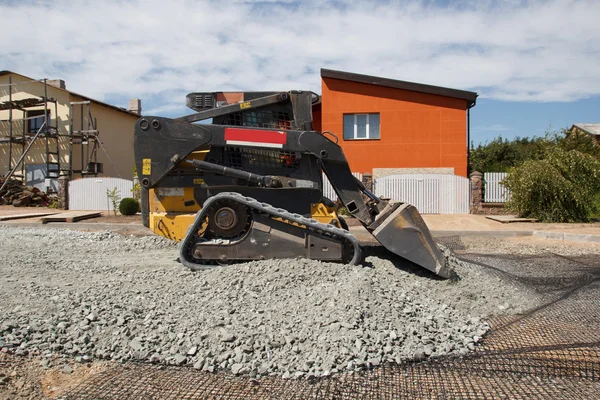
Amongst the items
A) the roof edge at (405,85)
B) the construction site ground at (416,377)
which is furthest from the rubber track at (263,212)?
the roof edge at (405,85)

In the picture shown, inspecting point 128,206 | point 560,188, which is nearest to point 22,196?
point 128,206

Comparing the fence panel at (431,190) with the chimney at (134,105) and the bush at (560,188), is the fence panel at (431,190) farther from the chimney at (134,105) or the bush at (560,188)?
the chimney at (134,105)

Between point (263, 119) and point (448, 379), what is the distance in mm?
4165

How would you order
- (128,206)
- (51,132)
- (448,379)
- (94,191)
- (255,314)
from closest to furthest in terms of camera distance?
(448,379)
(255,314)
(128,206)
(94,191)
(51,132)

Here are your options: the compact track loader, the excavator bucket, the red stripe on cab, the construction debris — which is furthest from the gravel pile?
the construction debris

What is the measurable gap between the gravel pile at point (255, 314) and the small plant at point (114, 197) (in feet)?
39.4

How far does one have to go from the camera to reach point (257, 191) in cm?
589

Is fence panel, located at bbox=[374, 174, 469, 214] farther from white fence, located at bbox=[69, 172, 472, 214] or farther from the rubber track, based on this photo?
the rubber track

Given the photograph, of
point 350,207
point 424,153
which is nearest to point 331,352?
point 350,207

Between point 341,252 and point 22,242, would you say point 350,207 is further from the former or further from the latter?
point 22,242

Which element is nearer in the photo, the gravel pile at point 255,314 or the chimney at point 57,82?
the gravel pile at point 255,314

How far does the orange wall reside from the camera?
19.5 metres

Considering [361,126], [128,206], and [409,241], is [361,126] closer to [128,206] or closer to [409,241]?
[128,206]

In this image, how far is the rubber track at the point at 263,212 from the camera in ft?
17.9
